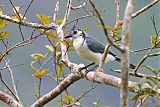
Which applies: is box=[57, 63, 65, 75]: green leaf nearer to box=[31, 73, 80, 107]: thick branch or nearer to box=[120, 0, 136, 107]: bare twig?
Result: box=[31, 73, 80, 107]: thick branch

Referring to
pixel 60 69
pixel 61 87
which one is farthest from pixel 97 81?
pixel 60 69

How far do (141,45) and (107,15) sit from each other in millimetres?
258

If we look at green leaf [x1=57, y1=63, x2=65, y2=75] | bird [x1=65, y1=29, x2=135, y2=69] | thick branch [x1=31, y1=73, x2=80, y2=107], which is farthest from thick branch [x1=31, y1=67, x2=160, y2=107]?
bird [x1=65, y1=29, x2=135, y2=69]

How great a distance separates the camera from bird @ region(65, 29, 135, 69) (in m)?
2.27

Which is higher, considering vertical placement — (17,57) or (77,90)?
(17,57)

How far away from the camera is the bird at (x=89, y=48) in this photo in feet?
7.44

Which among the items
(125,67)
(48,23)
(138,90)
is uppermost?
(48,23)

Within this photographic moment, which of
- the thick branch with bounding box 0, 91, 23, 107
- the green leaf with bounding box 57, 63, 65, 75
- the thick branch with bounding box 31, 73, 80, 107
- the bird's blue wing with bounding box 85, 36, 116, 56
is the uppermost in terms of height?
the bird's blue wing with bounding box 85, 36, 116, 56

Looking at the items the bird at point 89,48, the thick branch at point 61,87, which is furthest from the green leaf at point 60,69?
the bird at point 89,48

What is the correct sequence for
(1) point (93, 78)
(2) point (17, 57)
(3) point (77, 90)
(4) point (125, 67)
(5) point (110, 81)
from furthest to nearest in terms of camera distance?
1. (2) point (17, 57)
2. (3) point (77, 90)
3. (1) point (93, 78)
4. (5) point (110, 81)
5. (4) point (125, 67)

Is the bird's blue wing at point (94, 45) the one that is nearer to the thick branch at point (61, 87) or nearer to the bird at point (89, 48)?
the bird at point (89, 48)

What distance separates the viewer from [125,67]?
83cm

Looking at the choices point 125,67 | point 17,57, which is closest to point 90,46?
point 17,57

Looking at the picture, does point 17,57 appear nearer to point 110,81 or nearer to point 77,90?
point 77,90
